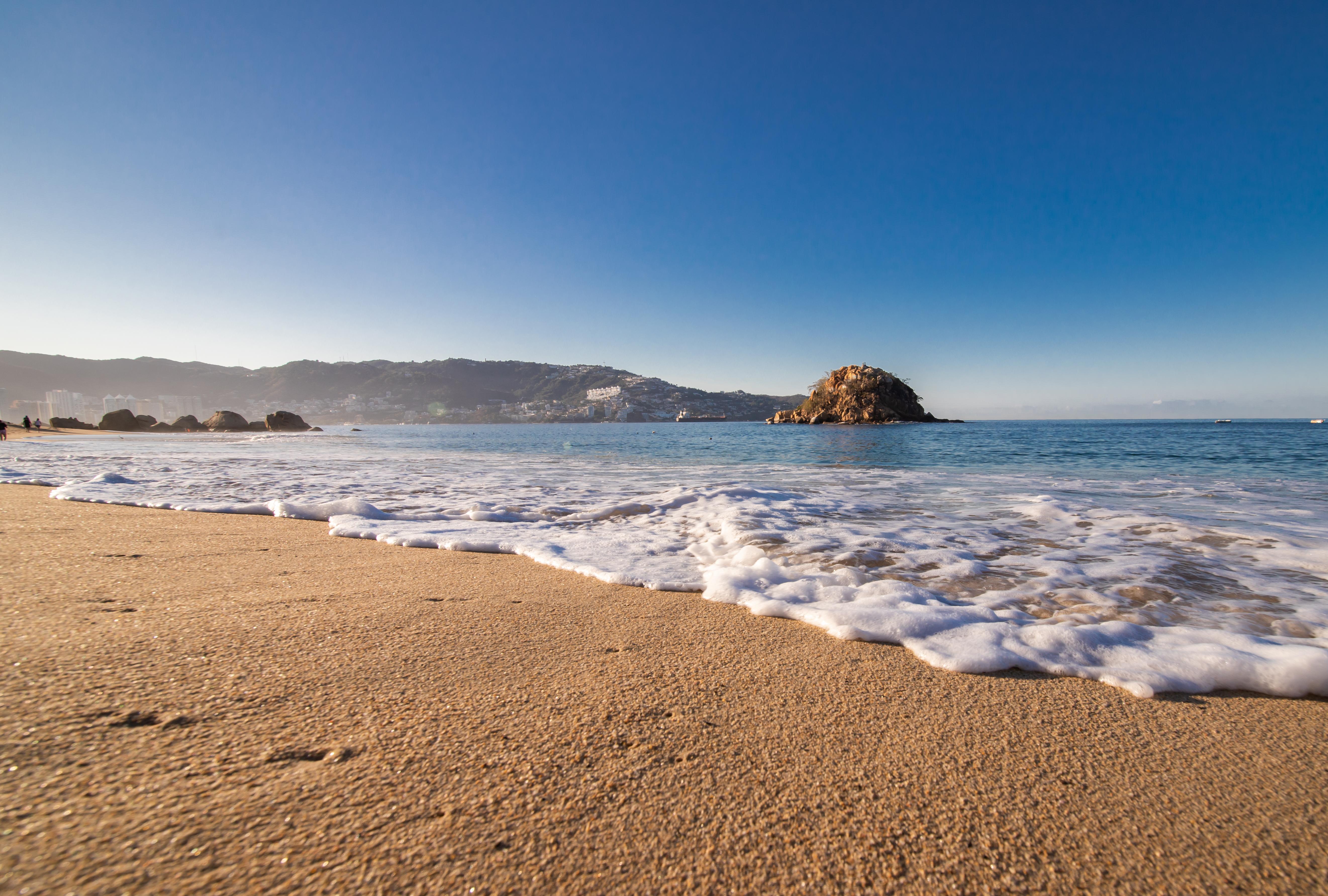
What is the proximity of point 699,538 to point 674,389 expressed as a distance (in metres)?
117

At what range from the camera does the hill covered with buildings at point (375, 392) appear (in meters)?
108

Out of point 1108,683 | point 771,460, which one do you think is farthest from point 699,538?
point 771,460

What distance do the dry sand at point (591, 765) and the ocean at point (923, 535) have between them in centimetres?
40

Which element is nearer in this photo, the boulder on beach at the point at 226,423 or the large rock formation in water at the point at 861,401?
the boulder on beach at the point at 226,423

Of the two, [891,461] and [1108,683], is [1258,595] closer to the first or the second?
[1108,683]

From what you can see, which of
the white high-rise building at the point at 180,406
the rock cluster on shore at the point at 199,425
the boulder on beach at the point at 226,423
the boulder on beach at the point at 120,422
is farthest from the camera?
the white high-rise building at the point at 180,406

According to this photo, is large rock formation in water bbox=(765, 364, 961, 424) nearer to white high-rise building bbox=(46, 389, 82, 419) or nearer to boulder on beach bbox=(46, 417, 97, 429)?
→ boulder on beach bbox=(46, 417, 97, 429)

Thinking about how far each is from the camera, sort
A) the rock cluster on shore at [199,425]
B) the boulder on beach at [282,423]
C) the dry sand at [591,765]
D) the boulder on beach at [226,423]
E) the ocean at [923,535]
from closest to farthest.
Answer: the dry sand at [591,765]
the ocean at [923,535]
the rock cluster on shore at [199,425]
the boulder on beach at [226,423]
the boulder on beach at [282,423]

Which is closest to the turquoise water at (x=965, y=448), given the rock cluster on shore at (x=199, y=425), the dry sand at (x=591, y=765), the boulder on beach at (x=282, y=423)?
the boulder on beach at (x=282, y=423)

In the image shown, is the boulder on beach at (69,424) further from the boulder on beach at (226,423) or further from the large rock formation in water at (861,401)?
the large rock formation in water at (861,401)

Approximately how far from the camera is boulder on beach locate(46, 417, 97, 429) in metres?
42.4

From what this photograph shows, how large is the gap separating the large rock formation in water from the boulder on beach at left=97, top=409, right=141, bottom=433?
2941 inches

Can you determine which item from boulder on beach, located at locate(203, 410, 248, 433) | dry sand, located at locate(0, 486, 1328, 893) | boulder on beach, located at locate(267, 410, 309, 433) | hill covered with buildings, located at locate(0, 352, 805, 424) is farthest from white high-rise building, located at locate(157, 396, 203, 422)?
dry sand, located at locate(0, 486, 1328, 893)

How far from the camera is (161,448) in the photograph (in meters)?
19.1
